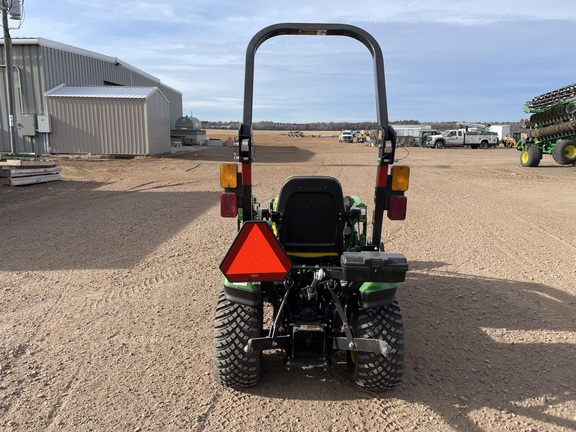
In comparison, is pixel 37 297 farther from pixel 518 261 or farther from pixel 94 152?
pixel 94 152

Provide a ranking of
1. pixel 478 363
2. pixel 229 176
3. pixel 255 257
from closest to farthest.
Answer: pixel 255 257
pixel 229 176
pixel 478 363

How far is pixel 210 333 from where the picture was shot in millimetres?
4184

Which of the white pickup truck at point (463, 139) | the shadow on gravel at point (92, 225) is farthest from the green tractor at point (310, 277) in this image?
the white pickup truck at point (463, 139)

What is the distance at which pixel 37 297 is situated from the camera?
4.93 m

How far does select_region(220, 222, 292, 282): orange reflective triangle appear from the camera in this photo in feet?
9.19

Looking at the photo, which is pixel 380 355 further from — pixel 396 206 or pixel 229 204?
pixel 229 204

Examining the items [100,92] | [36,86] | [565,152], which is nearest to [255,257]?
[565,152]

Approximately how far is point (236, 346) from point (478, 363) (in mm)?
2013

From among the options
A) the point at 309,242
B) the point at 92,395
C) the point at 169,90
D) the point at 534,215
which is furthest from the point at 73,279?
the point at 169,90

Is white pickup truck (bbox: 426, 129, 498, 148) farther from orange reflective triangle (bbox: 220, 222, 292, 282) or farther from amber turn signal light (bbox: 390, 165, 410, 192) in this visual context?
orange reflective triangle (bbox: 220, 222, 292, 282)

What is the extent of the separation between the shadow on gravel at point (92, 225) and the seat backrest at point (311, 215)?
10.9ft

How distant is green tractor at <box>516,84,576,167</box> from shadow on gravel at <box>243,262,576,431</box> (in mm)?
16980

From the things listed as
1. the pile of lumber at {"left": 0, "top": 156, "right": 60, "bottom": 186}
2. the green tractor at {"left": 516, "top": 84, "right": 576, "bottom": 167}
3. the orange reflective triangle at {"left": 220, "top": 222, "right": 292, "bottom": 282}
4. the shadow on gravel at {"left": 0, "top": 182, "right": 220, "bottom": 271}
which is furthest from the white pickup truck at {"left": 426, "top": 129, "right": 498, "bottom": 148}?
the orange reflective triangle at {"left": 220, "top": 222, "right": 292, "bottom": 282}

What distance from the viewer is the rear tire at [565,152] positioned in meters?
20.1
